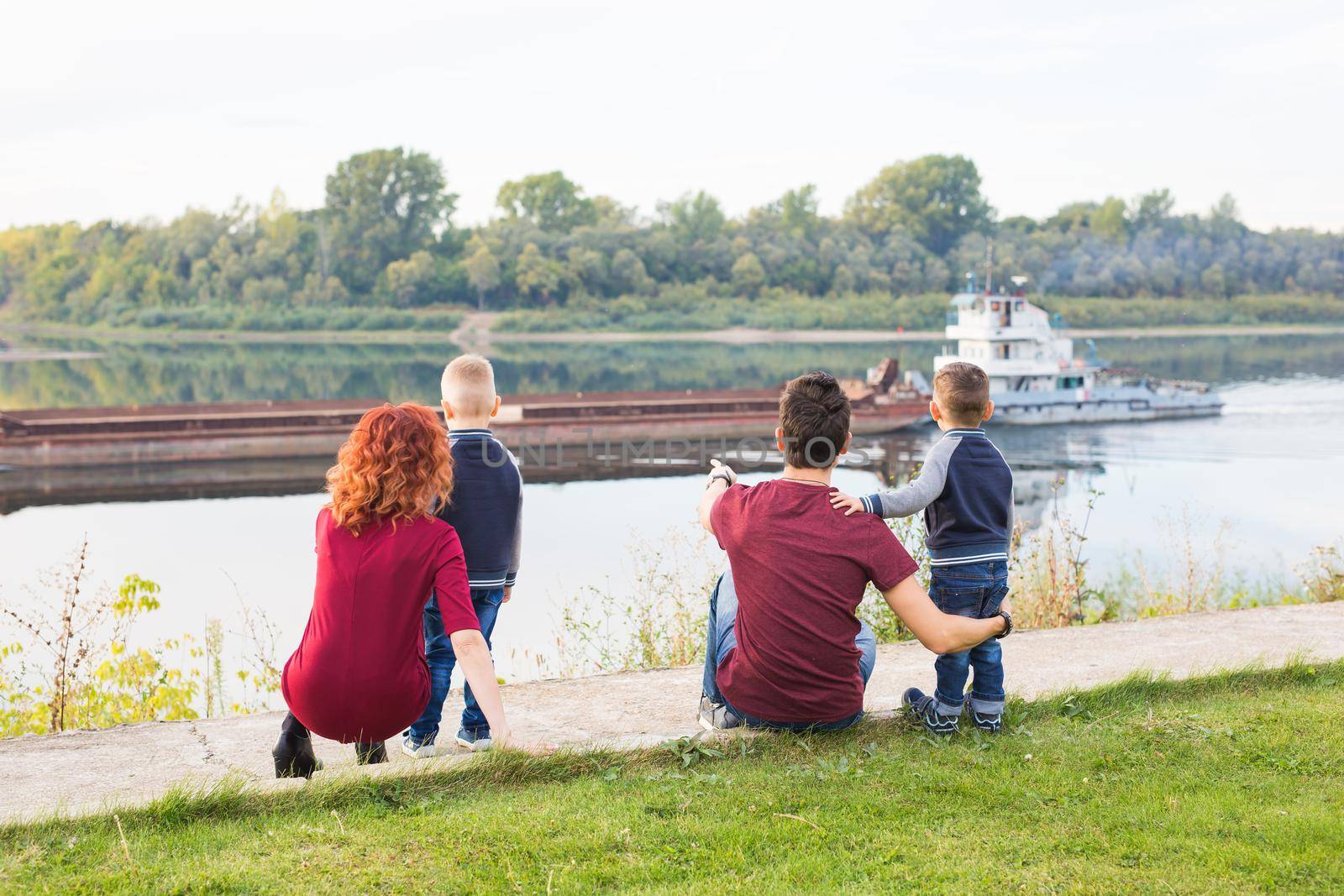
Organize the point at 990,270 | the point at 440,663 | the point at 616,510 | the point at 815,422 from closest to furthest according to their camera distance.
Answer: the point at 815,422 → the point at 440,663 → the point at 616,510 → the point at 990,270

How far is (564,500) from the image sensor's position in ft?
64.1

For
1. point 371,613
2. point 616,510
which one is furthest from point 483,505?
point 616,510

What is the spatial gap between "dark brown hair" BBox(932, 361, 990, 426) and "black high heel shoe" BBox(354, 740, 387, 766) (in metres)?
2.09

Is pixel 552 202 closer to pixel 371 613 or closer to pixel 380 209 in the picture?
pixel 380 209

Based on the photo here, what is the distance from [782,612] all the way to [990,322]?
26727 mm

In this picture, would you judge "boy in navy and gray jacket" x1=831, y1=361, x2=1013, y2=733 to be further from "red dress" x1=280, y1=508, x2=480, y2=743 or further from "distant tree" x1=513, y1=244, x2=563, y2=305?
"distant tree" x1=513, y1=244, x2=563, y2=305

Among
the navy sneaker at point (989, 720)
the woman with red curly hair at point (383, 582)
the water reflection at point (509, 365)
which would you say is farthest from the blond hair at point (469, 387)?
the water reflection at point (509, 365)

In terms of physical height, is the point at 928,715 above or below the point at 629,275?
below

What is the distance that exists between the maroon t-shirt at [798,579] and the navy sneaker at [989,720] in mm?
570

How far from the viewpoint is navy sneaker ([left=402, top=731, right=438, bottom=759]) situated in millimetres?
3744

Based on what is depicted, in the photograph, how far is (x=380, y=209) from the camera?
243 feet

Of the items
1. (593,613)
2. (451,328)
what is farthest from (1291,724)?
(451,328)

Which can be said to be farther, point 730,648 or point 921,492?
point 730,648

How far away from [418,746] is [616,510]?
14815 mm
